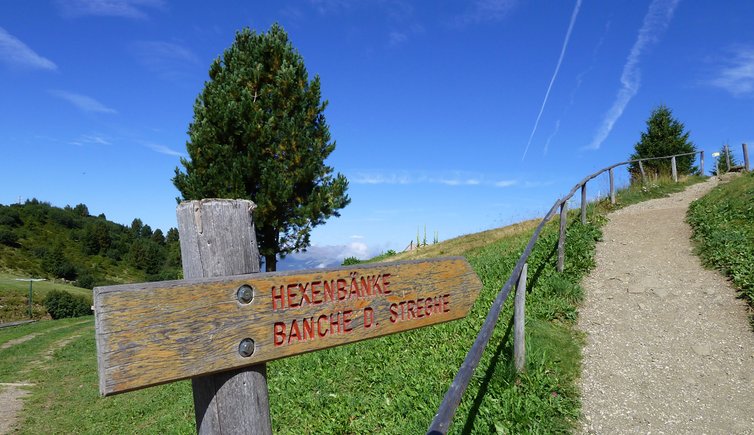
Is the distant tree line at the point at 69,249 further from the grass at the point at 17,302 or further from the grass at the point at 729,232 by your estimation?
the grass at the point at 729,232

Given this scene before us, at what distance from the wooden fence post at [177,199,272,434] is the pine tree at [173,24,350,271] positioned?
16.5m

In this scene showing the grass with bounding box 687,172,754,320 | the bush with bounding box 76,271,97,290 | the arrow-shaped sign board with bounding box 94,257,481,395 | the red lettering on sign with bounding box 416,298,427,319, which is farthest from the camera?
the bush with bounding box 76,271,97,290

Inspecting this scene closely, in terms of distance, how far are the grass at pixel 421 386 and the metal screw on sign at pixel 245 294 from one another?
3232 mm

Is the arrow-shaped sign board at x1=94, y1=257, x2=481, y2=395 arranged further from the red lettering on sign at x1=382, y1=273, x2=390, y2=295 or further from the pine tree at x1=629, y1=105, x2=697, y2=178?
the pine tree at x1=629, y1=105, x2=697, y2=178

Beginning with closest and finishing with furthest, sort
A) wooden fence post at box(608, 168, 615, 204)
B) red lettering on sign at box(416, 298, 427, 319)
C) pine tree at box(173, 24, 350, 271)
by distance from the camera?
red lettering on sign at box(416, 298, 427, 319) < wooden fence post at box(608, 168, 615, 204) < pine tree at box(173, 24, 350, 271)

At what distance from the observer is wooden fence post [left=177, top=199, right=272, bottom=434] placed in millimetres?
1959

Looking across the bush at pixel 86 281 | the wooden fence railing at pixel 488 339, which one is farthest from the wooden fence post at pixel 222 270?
the bush at pixel 86 281

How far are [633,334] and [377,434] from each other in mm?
4131

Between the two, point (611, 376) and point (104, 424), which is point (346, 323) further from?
point (104, 424)

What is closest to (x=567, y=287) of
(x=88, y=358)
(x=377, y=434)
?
(x=377, y=434)

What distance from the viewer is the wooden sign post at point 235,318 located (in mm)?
1610

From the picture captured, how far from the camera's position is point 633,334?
262 inches

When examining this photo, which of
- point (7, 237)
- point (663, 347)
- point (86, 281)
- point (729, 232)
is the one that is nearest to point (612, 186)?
point (729, 232)

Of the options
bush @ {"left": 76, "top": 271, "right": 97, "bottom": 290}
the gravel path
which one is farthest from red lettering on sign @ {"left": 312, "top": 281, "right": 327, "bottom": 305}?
bush @ {"left": 76, "top": 271, "right": 97, "bottom": 290}
